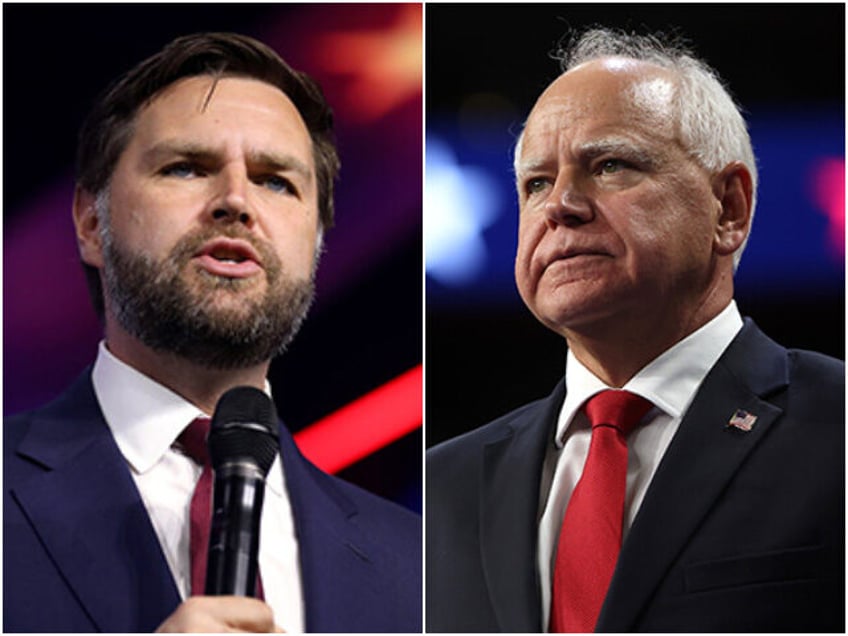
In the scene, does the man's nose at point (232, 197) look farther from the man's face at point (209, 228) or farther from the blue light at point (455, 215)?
the blue light at point (455, 215)

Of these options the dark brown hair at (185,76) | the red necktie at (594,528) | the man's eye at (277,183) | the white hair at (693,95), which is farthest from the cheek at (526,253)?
the man's eye at (277,183)

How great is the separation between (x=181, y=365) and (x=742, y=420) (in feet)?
5.05

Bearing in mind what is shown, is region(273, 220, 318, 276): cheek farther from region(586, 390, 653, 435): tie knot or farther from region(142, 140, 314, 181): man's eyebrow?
region(586, 390, 653, 435): tie knot

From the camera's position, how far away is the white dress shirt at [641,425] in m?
3.71

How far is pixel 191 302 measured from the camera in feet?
12.2

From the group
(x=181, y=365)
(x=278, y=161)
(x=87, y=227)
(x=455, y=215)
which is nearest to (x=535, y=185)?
(x=455, y=215)

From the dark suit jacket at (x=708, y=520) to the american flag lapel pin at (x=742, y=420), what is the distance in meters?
0.01

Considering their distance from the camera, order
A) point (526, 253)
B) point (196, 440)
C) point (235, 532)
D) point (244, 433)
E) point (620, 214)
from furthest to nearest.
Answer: point (526, 253), point (620, 214), point (196, 440), point (244, 433), point (235, 532)

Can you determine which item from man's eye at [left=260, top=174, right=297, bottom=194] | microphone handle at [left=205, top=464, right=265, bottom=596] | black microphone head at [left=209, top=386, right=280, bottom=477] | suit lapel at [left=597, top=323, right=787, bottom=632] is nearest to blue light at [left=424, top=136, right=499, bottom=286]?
man's eye at [left=260, top=174, right=297, bottom=194]

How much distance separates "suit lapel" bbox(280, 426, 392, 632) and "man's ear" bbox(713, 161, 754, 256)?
129 centimetres

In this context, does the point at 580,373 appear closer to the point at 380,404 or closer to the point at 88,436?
the point at 380,404

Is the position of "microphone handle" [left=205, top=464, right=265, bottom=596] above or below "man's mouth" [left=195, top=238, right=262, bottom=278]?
below

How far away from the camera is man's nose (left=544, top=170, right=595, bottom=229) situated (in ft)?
12.4

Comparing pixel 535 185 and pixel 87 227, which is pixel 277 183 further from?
pixel 535 185
